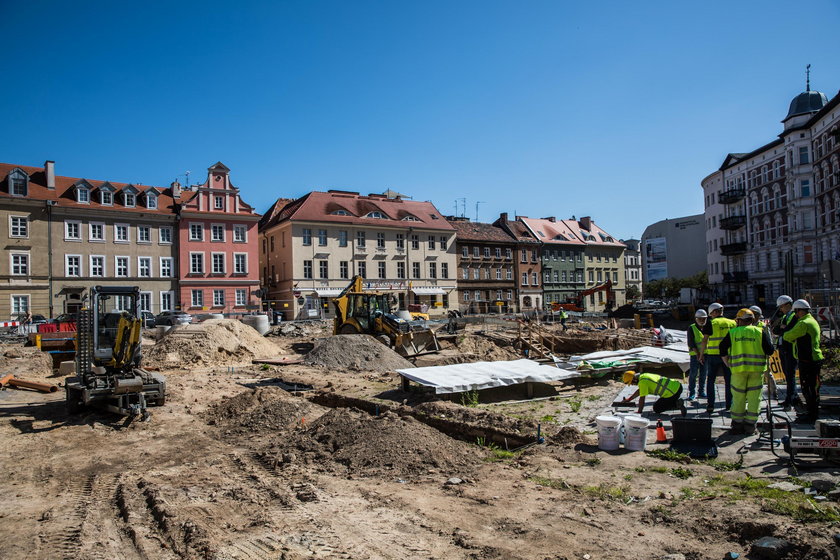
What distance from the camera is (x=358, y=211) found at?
49.0 metres

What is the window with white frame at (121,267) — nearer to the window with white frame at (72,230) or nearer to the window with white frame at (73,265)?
the window with white frame at (73,265)

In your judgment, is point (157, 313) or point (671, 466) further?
point (157, 313)

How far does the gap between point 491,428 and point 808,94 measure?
1878 inches

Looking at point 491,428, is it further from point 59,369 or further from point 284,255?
point 284,255

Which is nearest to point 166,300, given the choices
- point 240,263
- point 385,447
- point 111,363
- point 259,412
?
point 240,263

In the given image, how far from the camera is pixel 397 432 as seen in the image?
8.53 meters

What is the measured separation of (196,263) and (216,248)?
5.79ft

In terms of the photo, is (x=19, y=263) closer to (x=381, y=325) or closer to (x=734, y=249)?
(x=381, y=325)

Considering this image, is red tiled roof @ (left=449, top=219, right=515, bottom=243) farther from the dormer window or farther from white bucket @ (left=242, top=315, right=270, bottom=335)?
the dormer window

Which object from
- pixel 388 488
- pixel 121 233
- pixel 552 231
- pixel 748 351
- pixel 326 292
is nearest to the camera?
pixel 388 488

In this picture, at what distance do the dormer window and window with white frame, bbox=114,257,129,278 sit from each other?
267 inches

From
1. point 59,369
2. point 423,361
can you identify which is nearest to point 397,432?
point 423,361

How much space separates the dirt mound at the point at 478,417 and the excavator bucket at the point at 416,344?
10.8 metres

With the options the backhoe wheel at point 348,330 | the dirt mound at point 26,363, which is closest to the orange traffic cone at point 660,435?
the backhoe wheel at point 348,330
